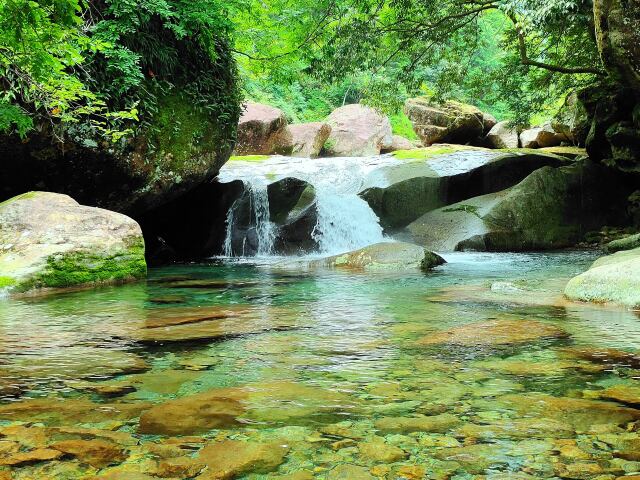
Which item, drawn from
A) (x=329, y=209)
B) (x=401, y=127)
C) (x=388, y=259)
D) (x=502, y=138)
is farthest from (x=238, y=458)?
(x=401, y=127)

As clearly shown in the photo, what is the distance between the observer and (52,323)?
178 inches

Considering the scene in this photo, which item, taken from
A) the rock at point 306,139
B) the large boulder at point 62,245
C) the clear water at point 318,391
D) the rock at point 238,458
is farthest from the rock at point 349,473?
the rock at point 306,139

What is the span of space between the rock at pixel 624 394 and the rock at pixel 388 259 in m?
6.14

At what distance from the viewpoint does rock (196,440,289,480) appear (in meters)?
1.88

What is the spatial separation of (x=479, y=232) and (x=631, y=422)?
10.4m

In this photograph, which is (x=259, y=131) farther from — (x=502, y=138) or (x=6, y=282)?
(x=6, y=282)

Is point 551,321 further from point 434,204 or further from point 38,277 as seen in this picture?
point 434,204

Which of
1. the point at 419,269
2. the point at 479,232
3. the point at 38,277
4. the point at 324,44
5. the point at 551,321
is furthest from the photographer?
the point at 479,232

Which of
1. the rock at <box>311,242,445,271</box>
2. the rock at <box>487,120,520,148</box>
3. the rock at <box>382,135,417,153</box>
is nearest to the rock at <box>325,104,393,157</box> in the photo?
the rock at <box>382,135,417,153</box>

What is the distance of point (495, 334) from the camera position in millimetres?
3896

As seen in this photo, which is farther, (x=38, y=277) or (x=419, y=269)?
(x=419, y=269)

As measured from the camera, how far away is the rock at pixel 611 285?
4949 mm

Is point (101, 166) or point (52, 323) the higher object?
point (101, 166)

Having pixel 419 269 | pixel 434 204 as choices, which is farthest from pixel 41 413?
pixel 434 204
